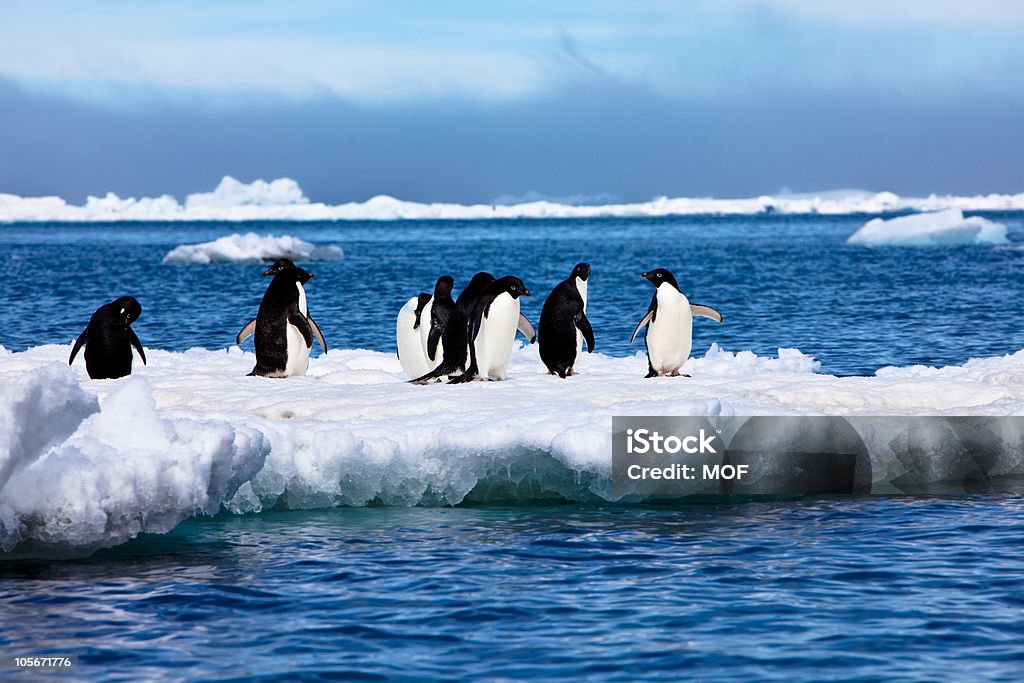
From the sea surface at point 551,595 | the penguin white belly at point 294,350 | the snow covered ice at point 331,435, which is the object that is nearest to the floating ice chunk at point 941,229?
the penguin white belly at point 294,350

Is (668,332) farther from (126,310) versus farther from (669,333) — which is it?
(126,310)

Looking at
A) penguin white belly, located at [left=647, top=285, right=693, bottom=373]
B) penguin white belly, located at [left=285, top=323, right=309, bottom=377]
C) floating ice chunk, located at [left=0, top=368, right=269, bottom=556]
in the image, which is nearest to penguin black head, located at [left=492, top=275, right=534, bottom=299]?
penguin white belly, located at [left=647, top=285, right=693, bottom=373]

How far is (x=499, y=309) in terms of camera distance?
1095 cm

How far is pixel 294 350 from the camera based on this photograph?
11578 millimetres

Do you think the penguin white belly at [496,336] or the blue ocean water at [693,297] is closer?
the penguin white belly at [496,336]

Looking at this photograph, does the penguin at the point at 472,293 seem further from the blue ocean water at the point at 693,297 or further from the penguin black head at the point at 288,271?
the blue ocean water at the point at 693,297

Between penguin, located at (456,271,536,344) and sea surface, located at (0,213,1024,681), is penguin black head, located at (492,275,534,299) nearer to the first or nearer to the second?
penguin, located at (456,271,536,344)

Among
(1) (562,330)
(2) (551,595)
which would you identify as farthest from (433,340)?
(2) (551,595)

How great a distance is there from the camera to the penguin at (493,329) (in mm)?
10875

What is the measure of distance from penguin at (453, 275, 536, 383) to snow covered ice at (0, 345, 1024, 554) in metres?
0.41

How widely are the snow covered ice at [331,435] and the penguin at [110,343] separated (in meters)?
0.44

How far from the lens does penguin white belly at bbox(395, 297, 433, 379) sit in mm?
11930

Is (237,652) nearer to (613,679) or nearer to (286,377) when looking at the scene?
(613,679)

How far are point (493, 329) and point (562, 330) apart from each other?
2.58 ft
